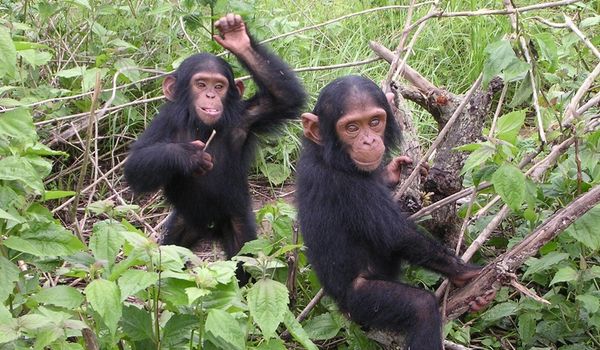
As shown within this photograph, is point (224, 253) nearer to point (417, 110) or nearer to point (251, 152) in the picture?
point (251, 152)

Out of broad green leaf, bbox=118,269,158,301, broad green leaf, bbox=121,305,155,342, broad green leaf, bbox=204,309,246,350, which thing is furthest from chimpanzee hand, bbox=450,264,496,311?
broad green leaf, bbox=118,269,158,301

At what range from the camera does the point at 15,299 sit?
3787 mm

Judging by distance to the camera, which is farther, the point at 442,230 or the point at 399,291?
the point at 442,230

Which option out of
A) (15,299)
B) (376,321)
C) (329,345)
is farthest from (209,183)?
(15,299)

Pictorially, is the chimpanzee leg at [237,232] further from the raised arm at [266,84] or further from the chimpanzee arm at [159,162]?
the raised arm at [266,84]

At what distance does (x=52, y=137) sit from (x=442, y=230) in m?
3.11

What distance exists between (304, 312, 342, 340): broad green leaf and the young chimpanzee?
0.24 meters

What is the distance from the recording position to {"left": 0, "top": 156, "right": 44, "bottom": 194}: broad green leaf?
3615 millimetres

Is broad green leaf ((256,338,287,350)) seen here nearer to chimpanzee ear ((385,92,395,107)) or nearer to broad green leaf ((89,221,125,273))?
broad green leaf ((89,221,125,273))

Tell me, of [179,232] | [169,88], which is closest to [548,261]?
[179,232]

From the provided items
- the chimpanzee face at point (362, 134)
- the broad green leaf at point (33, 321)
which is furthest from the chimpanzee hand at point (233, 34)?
the broad green leaf at point (33, 321)

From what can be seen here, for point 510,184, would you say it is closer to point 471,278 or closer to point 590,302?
point 471,278

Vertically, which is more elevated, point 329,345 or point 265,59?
point 265,59

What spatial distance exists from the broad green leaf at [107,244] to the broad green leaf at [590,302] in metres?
2.31
